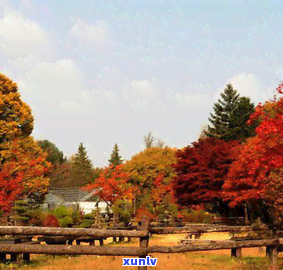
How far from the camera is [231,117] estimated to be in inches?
1970

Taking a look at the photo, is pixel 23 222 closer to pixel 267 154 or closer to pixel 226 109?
pixel 267 154

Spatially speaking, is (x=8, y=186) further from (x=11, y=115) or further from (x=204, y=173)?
(x=204, y=173)

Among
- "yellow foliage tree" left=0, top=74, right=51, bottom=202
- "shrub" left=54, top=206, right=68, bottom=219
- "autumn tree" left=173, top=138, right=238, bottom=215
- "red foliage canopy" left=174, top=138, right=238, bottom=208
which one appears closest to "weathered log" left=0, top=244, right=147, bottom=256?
"shrub" left=54, top=206, right=68, bottom=219

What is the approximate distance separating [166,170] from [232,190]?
2348 centimetres

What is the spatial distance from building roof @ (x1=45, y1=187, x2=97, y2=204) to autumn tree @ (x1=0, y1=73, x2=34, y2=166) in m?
13.3

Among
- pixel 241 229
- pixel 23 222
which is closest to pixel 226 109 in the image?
pixel 23 222

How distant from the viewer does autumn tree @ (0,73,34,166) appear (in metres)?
29.5

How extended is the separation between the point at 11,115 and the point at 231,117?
28.8 metres

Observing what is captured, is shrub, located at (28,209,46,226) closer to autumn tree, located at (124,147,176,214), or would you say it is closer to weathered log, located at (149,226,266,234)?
weathered log, located at (149,226,266,234)

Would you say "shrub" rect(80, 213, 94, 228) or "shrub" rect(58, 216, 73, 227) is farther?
"shrub" rect(58, 216, 73, 227)

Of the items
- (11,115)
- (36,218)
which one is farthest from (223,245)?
(11,115)

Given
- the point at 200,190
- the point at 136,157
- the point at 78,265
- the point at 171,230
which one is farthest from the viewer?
the point at 136,157

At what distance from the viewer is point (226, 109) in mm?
52062

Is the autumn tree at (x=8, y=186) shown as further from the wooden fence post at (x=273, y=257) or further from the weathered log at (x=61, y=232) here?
the wooden fence post at (x=273, y=257)
